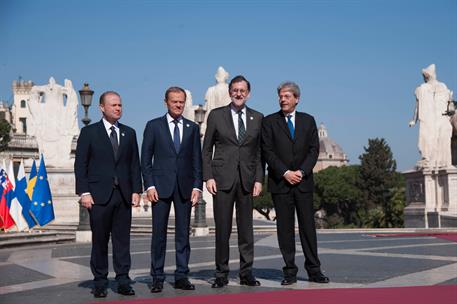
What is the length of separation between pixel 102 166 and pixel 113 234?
2.30 feet

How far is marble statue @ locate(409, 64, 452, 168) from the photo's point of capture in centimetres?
2767

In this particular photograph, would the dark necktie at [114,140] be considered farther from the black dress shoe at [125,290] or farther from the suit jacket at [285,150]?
the suit jacket at [285,150]

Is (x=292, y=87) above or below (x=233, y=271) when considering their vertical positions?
above

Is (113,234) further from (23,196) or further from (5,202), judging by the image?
(23,196)

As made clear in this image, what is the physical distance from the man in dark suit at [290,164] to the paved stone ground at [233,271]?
1.48 ft

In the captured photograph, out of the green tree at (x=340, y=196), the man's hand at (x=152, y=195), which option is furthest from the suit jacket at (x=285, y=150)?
the green tree at (x=340, y=196)

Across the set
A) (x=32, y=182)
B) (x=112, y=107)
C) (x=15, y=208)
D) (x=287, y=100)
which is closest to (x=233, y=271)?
(x=287, y=100)

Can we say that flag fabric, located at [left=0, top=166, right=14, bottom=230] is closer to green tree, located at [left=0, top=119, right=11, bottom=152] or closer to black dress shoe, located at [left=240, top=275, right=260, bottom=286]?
black dress shoe, located at [left=240, top=275, right=260, bottom=286]

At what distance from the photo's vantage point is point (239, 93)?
7488 millimetres

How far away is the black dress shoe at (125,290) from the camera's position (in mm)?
6855

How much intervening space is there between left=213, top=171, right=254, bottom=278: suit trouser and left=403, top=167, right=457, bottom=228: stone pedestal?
18626 mm

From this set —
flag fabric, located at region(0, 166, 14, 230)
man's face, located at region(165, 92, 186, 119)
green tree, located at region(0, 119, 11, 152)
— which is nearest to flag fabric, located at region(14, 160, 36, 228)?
flag fabric, located at region(0, 166, 14, 230)

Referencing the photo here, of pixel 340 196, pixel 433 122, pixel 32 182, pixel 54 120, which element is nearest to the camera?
pixel 32 182

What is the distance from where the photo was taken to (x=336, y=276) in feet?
26.3
